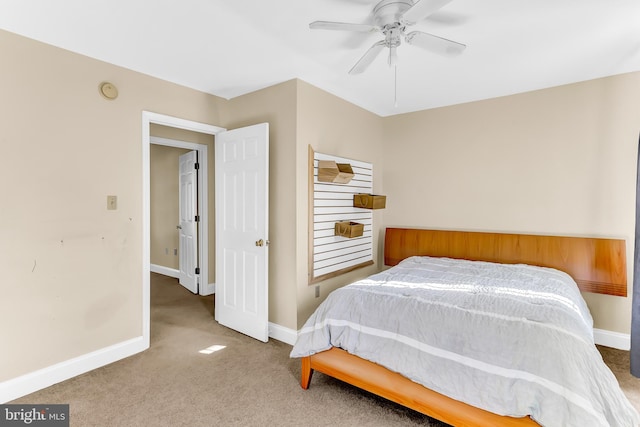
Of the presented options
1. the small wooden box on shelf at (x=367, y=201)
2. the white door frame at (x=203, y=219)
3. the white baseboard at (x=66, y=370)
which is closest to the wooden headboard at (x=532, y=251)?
the small wooden box on shelf at (x=367, y=201)

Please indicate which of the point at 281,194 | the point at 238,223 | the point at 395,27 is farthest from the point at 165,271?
the point at 395,27

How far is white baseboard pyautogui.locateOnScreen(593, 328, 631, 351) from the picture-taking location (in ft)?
9.70

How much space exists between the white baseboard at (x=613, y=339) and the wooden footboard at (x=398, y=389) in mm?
2288

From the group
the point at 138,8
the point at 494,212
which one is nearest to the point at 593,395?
the point at 494,212

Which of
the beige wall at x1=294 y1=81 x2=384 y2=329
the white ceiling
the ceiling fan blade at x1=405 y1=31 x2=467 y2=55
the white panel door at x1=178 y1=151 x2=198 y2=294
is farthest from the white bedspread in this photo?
the white panel door at x1=178 y1=151 x2=198 y2=294

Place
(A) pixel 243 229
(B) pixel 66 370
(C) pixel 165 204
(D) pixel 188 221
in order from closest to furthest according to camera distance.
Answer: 1. (B) pixel 66 370
2. (A) pixel 243 229
3. (D) pixel 188 221
4. (C) pixel 165 204

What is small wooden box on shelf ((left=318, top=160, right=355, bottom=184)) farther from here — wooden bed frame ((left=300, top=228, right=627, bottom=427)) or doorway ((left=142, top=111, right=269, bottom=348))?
wooden bed frame ((left=300, top=228, right=627, bottom=427))

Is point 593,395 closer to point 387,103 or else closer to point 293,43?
point 293,43

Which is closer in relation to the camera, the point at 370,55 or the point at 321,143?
the point at 370,55

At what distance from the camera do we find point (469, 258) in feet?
12.1

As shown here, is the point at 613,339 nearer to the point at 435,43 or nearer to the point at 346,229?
the point at 346,229

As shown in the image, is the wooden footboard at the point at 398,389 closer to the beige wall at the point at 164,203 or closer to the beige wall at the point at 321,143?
the beige wall at the point at 321,143

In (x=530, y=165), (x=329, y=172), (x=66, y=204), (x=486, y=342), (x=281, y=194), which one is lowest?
(x=486, y=342)

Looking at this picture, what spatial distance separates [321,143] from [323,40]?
3.57 ft
